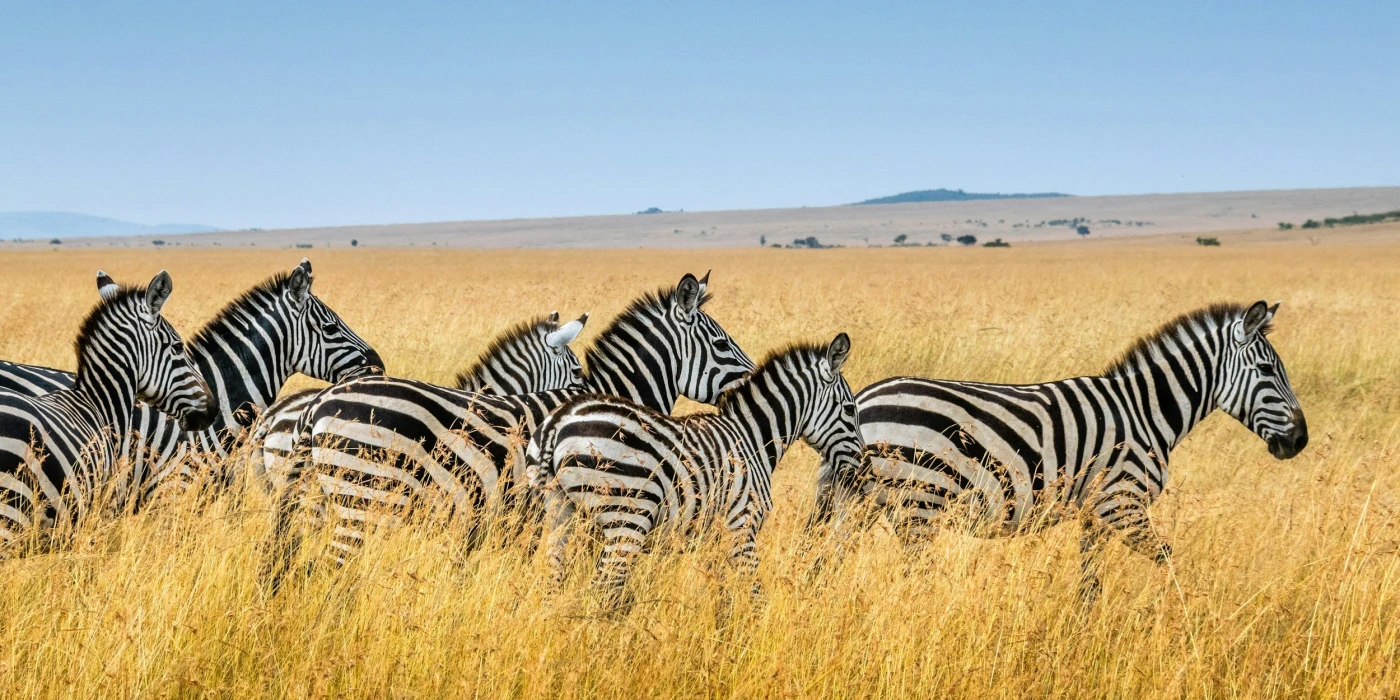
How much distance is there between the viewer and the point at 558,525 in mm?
5000

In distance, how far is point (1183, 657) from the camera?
4285mm

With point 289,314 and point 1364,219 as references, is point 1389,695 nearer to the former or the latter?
point 289,314

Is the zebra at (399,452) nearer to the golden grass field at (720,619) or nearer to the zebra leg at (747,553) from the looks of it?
the golden grass field at (720,619)

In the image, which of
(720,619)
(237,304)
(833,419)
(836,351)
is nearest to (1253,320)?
(836,351)

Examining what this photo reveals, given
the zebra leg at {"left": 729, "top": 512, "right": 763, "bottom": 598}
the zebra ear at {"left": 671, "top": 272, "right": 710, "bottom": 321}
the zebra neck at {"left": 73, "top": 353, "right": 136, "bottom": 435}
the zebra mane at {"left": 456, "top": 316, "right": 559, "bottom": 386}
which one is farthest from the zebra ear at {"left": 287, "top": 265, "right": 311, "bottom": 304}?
the zebra leg at {"left": 729, "top": 512, "right": 763, "bottom": 598}

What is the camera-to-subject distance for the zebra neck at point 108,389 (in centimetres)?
552

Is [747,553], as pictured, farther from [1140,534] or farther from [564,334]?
[564,334]

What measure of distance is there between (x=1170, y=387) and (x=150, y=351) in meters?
5.56

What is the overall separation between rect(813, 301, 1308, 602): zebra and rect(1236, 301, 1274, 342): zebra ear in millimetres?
386

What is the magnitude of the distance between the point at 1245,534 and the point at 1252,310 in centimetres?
130

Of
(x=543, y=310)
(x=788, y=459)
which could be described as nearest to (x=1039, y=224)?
(x=543, y=310)

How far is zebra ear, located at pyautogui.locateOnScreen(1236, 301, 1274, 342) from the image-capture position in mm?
6336

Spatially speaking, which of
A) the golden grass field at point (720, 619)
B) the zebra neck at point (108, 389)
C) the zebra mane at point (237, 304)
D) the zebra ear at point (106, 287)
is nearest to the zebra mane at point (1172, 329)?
the golden grass field at point (720, 619)

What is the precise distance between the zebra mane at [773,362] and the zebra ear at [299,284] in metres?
3.00
